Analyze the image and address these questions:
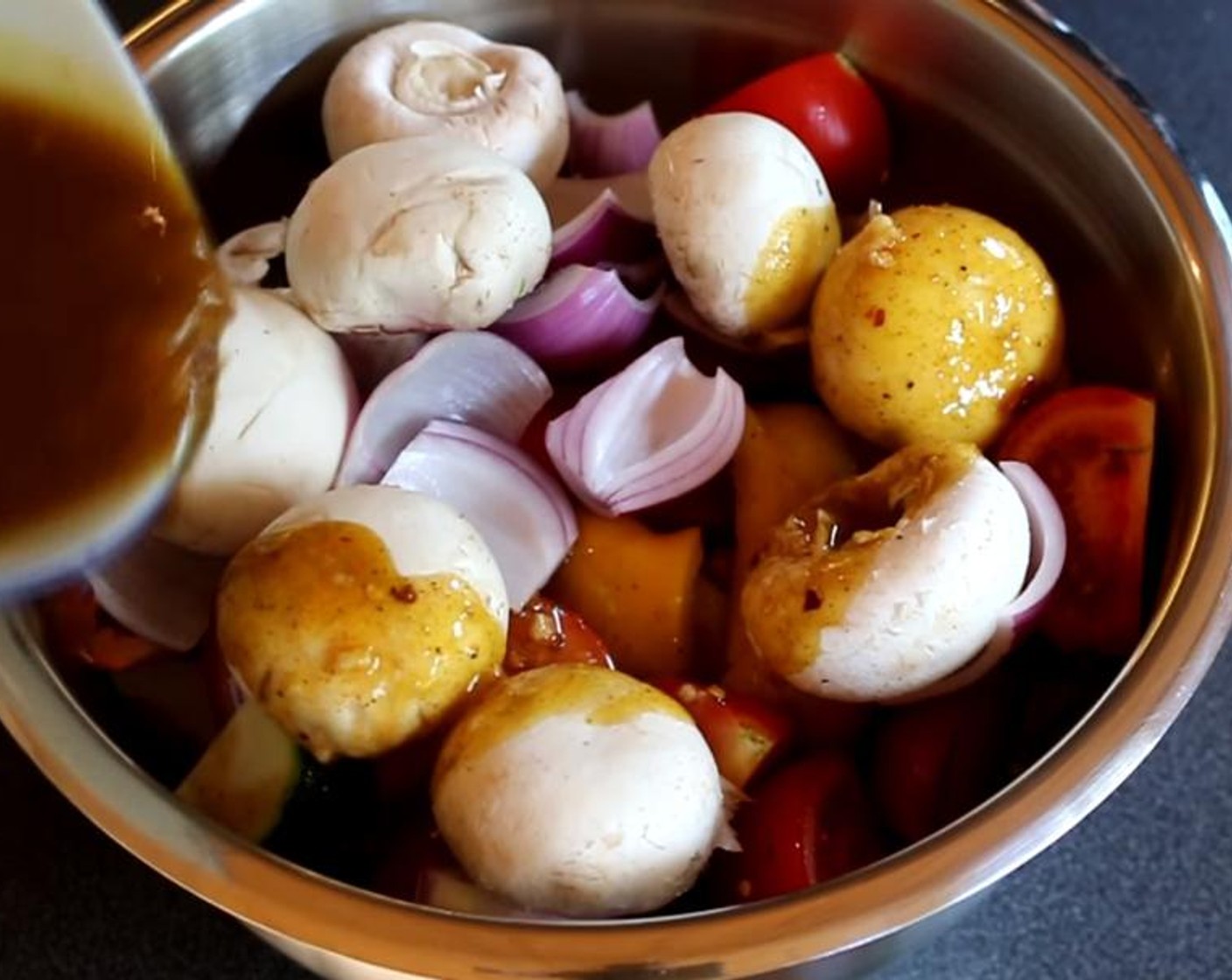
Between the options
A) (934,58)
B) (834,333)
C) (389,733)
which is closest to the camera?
(389,733)

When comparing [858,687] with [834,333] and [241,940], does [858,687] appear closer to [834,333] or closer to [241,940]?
[834,333]

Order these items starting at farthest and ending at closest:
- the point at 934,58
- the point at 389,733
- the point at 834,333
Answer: the point at 934,58 → the point at 834,333 → the point at 389,733

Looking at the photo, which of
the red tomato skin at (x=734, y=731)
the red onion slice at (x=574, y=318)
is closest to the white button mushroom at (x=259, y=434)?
the red onion slice at (x=574, y=318)

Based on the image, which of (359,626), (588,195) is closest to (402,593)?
(359,626)

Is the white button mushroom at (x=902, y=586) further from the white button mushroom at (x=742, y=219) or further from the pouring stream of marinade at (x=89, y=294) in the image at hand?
the pouring stream of marinade at (x=89, y=294)

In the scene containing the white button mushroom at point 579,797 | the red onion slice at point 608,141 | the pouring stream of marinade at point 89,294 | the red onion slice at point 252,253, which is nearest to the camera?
the white button mushroom at point 579,797

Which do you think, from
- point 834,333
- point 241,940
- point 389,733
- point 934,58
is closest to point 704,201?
point 834,333

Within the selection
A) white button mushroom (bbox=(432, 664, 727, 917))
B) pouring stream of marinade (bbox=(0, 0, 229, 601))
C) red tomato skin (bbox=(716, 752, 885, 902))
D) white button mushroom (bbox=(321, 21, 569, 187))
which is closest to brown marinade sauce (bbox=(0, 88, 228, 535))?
pouring stream of marinade (bbox=(0, 0, 229, 601))
